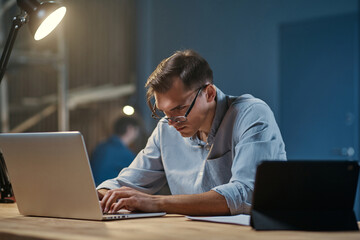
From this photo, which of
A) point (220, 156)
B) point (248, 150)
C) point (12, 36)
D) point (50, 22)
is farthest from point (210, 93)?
point (12, 36)

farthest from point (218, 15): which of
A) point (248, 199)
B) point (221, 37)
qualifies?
point (248, 199)

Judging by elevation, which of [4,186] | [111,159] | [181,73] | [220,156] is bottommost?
[111,159]

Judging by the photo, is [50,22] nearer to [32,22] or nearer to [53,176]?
[32,22]

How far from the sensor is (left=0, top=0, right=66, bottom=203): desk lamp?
189cm

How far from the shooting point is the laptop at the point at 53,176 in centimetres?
132

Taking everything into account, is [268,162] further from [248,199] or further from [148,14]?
Result: [148,14]

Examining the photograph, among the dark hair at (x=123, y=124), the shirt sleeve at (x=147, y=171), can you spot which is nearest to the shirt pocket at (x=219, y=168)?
the shirt sleeve at (x=147, y=171)

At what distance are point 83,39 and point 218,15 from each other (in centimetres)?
298

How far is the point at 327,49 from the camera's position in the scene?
4270 mm

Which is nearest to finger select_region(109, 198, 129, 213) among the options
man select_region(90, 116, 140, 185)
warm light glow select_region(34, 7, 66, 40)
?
warm light glow select_region(34, 7, 66, 40)

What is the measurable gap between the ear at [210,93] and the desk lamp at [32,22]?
660 mm

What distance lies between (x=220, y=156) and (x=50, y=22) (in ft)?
2.89

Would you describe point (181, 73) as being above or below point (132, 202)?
above

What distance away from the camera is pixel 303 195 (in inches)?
47.4
